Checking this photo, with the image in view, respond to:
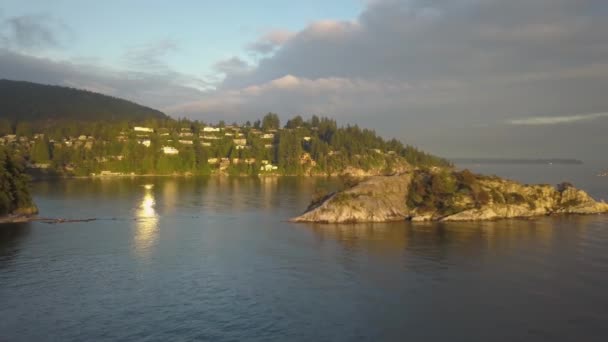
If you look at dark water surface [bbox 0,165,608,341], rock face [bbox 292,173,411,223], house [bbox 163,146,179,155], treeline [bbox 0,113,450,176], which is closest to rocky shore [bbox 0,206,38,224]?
dark water surface [bbox 0,165,608,341]

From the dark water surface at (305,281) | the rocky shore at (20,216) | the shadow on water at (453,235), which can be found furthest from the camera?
the rocky shore at (20,216)

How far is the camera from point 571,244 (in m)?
46.2

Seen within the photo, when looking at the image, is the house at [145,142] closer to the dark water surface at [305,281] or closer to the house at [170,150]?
the house at [170,150]

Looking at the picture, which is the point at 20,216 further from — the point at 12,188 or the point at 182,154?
the point at 182,154

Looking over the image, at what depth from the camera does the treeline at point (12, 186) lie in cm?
5962

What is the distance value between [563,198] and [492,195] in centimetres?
1232

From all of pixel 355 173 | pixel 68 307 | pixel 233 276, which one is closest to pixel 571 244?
pixel 233 276

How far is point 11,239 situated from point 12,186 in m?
15.2

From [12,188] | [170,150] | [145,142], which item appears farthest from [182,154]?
[12,188]

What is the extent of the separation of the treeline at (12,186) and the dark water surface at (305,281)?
5.09 meters

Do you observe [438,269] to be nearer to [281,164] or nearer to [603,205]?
[603,205]

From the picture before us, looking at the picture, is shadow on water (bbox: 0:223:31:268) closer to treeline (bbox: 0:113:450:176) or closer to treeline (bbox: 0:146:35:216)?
treeline (bbox: 0:146:35:216)

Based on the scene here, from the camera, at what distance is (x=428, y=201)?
61156 millimetres

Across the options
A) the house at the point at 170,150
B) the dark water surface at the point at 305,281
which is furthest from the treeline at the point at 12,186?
the house at the point at 170,150
